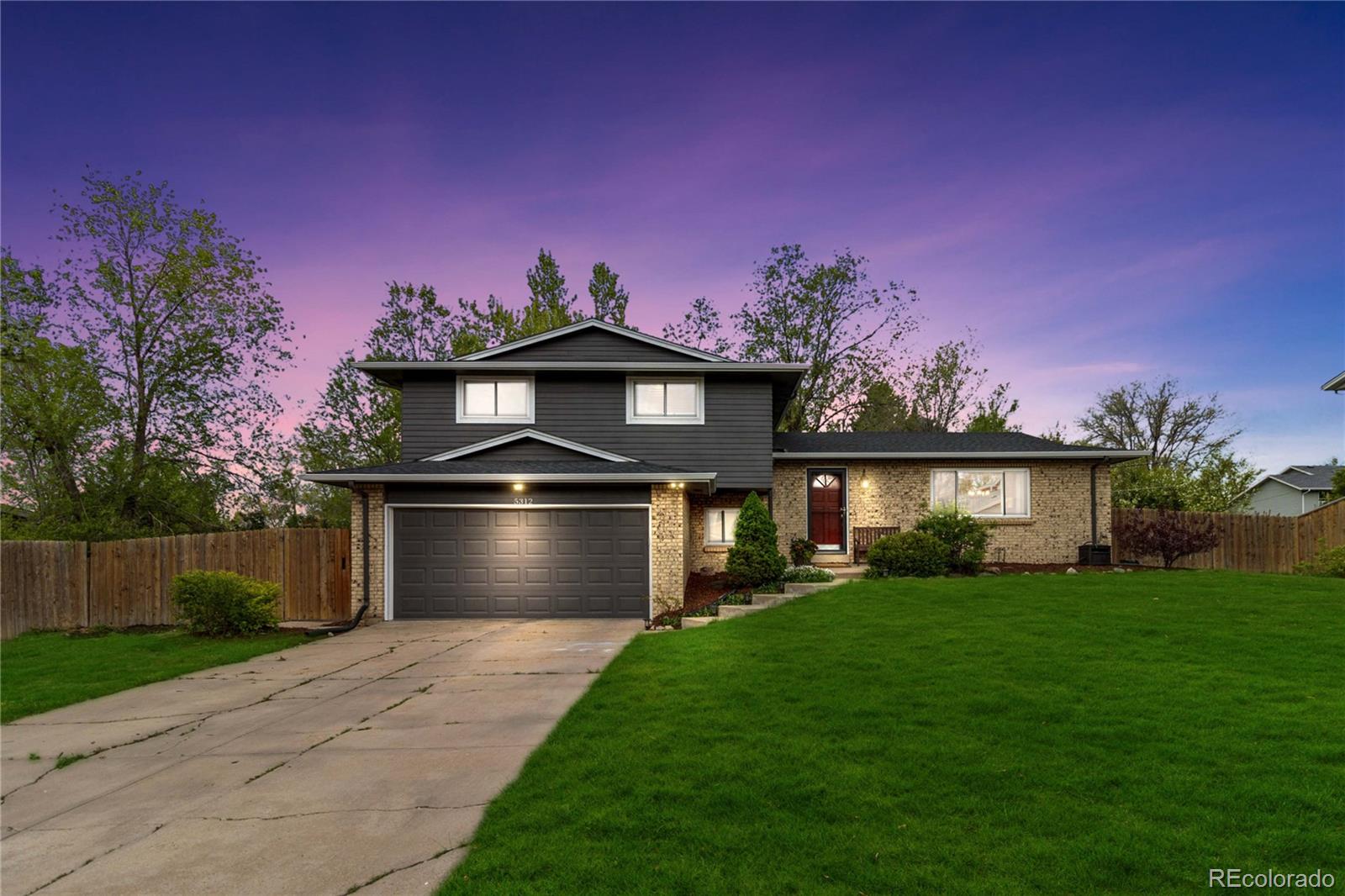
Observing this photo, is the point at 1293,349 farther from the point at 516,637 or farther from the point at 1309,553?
the point at 516,637

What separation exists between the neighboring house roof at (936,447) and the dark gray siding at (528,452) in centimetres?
584

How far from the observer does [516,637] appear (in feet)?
35.2

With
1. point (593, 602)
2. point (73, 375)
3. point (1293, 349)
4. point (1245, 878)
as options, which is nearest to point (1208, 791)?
point (1245, 878)

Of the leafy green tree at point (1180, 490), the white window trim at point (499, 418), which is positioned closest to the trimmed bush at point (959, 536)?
the leafy green tree at point (1180, 490)

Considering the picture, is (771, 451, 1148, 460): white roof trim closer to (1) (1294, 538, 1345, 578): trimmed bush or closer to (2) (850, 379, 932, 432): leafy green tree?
(1) (1294, 538, 1345, 578): trimmed bush

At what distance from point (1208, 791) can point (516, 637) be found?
9.32 metres

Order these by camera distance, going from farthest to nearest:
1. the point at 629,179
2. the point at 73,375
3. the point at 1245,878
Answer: the point at 629,179 < the point at 73,375 < the point at 1245,878

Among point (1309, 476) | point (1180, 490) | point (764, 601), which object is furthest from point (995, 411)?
point (1309, 476)

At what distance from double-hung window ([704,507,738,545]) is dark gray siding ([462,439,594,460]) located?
4.29 metres

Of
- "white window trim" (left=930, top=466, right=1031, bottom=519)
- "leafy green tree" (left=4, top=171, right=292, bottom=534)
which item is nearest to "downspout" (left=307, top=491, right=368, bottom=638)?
"leafy green tree" (left=4, top=171, right=292, bottom=534)

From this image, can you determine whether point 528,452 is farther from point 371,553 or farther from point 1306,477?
point 1306,477

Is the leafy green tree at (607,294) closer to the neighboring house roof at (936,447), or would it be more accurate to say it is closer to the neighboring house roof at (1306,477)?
the neighboring house roof at (936,447)

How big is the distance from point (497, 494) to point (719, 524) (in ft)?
21.1

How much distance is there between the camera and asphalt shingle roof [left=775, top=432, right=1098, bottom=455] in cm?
1678
